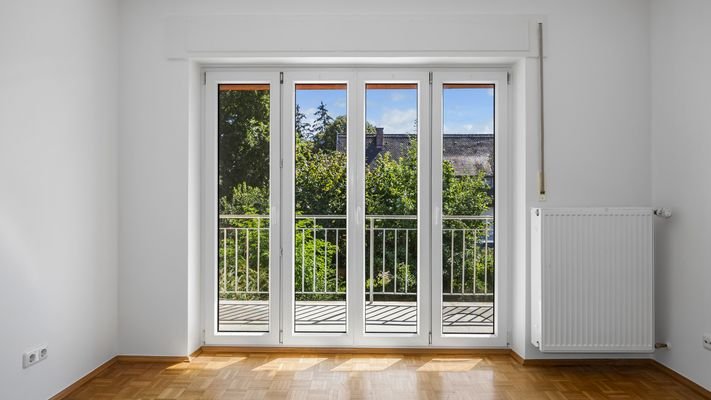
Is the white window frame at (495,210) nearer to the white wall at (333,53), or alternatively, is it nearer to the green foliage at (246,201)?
the white wall at (333,53)

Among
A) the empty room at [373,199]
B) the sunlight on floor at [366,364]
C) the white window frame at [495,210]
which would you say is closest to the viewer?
the empty room at [373,199]

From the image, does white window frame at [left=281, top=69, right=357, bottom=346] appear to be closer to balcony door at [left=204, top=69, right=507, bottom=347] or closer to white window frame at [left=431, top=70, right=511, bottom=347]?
balcony door at [left=204, top=69, right=507, bottom=347]

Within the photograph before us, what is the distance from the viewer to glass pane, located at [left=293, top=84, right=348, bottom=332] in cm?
384

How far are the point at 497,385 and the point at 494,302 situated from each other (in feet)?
2.54

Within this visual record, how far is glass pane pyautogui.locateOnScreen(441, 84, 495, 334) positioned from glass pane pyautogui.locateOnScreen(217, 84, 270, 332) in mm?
1372
